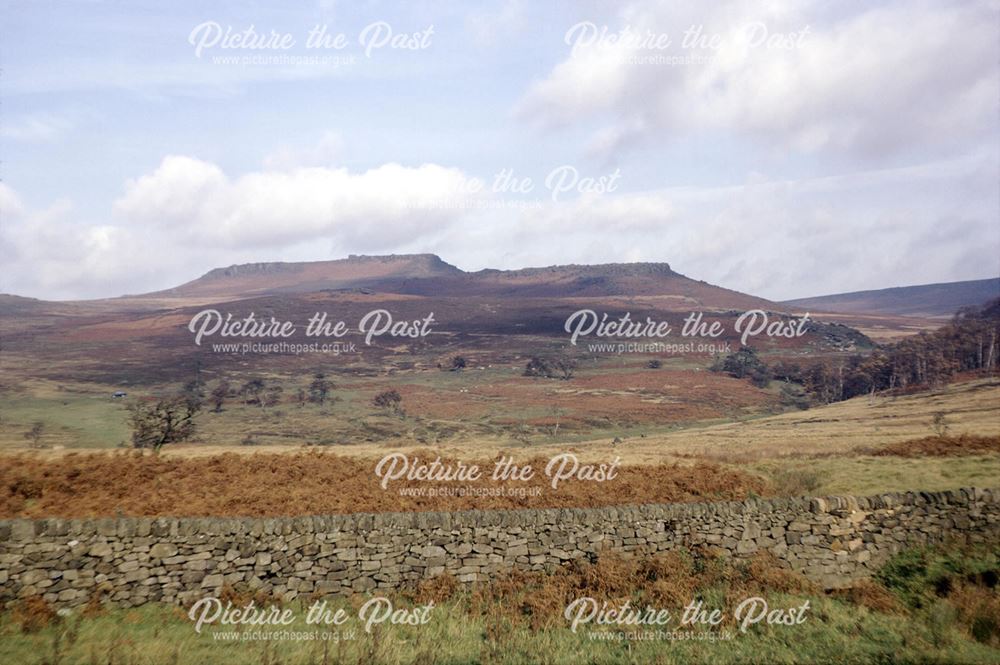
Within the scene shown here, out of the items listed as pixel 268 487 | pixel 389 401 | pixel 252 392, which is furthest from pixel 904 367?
pixel 268 487

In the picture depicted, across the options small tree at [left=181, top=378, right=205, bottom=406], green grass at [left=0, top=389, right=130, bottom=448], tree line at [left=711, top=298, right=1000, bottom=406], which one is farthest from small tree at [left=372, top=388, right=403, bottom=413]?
tree line at [left=711, top=298, right=1000, bottom=406]

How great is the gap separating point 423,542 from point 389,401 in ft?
215

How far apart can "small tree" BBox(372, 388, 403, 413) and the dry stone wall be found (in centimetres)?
6156

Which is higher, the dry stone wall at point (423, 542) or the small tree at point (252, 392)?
the dry stone wall at point (423, 542)

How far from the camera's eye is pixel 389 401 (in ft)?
253

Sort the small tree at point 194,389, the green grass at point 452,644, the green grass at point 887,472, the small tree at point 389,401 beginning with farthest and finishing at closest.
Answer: the small tree at point 194,389
the small tree at point 389,401
the green grass at point 887,472
the green grass at point 452,644

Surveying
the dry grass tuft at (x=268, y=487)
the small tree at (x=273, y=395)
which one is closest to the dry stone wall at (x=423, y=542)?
the dry grass tuft at (x=268, y=487)

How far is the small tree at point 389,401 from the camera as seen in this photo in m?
75.1

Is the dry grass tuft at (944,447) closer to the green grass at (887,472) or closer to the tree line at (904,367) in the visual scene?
the green grass at (887,472)

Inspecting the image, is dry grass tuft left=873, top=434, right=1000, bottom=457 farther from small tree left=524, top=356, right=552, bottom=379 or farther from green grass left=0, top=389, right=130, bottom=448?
small tree left=524, top=356, right=552, bottom=379

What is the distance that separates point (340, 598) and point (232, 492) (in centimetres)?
373

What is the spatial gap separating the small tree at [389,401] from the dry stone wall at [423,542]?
61.6 metres

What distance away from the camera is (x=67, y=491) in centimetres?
1349

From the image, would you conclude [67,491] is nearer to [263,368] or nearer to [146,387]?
[146,387]
